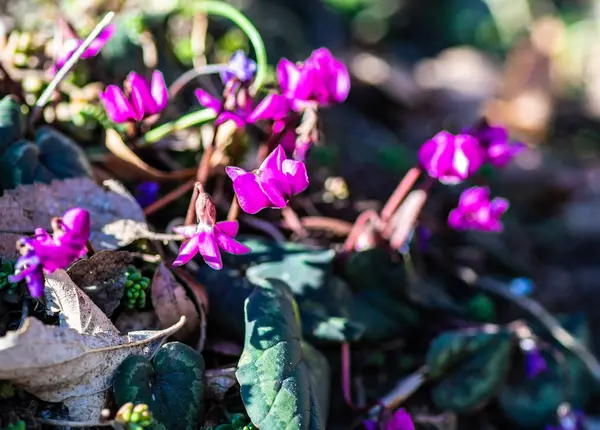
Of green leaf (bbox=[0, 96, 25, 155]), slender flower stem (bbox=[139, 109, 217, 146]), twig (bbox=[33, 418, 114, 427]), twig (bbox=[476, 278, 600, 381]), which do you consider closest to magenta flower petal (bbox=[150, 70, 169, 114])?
slender flower stem (bbox=[139, 109, 217, 146])

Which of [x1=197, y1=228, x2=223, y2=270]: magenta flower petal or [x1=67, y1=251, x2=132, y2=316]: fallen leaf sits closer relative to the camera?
[x1=197, y1=228, x2=223, y2=270]: magenta flower petal

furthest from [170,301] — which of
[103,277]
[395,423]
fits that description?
[395,423]

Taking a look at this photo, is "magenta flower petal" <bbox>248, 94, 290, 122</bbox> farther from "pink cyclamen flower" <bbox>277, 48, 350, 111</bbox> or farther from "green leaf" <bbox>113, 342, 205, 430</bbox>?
"green leaf" <bbox>113, 342, 205, 430</bbox>

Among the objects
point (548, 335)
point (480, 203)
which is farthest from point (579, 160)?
point (480, 203)

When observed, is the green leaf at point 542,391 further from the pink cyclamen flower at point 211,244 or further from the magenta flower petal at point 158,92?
the magenta flower petal at point 158,92

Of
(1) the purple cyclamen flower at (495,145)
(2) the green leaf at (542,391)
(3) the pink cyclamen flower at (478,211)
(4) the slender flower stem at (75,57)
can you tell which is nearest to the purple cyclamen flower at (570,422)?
(2) the green leaf at (542,391)

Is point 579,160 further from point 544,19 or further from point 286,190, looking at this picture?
point 286,190

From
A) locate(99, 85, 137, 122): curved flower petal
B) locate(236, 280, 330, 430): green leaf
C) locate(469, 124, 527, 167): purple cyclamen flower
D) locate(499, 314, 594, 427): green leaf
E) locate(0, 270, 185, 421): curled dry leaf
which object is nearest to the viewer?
locate(0, 270, 185, 421): curled dry leaf
